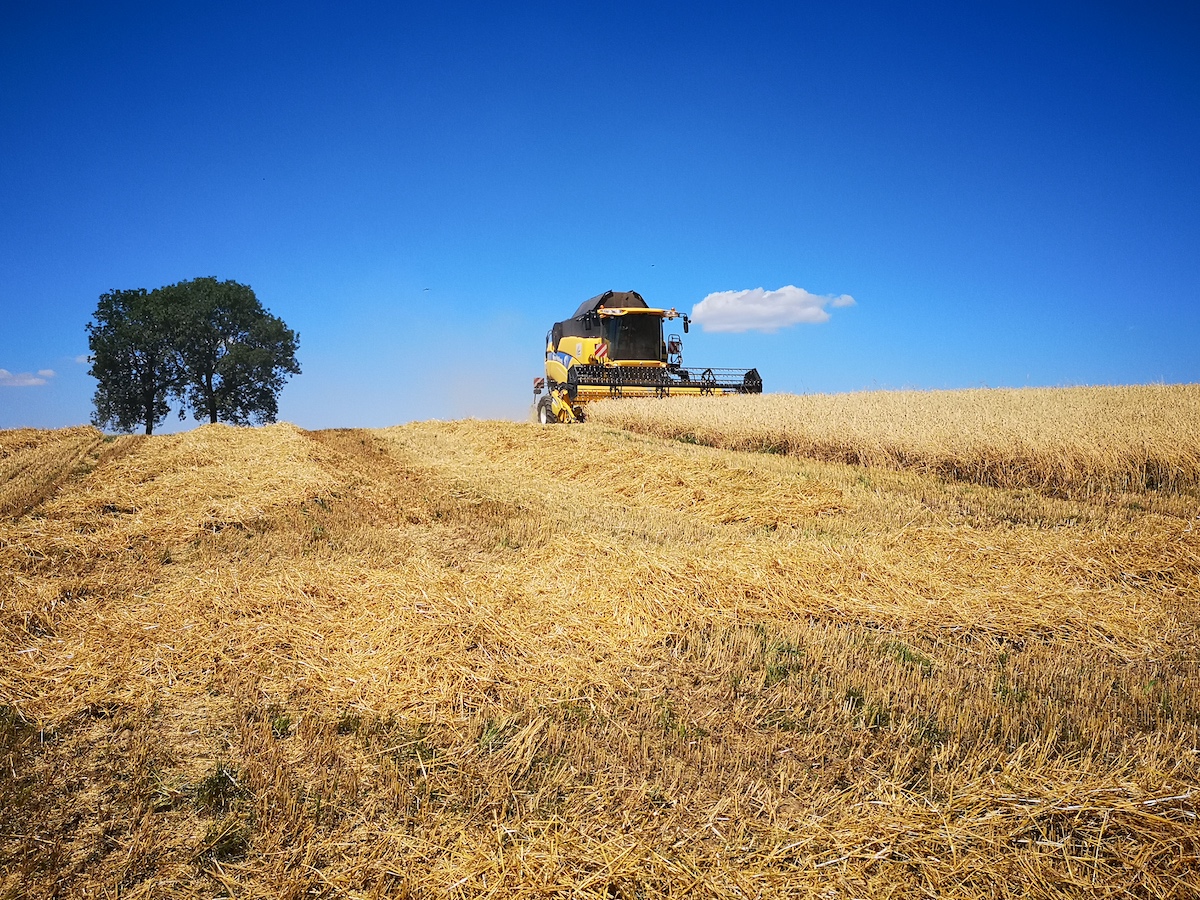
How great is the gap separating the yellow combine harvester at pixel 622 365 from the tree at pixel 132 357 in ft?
68.9

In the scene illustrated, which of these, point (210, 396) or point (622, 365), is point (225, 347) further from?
point (622, 365)

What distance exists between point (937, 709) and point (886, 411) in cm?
1132

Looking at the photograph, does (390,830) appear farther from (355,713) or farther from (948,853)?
(948,853)

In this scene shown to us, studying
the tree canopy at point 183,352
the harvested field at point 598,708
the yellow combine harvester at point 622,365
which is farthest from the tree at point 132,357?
the harvested field at point 598,708

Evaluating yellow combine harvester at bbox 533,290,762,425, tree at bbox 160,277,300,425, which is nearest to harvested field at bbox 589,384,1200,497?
yellow combine harvester at bbox 533,290,762,425

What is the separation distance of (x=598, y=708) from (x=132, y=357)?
34.8 m

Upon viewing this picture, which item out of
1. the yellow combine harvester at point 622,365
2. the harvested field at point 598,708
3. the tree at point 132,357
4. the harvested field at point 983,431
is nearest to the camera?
the harvested field at point 598,708

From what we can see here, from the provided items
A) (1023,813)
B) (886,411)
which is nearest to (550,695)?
(1023,813)

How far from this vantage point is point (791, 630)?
13.1 ft

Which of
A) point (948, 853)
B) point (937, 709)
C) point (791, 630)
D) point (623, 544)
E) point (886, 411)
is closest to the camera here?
point (948, 853)

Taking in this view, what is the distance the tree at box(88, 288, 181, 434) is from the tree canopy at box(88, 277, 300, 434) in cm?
4

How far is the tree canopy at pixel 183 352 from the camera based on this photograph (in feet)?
96.8

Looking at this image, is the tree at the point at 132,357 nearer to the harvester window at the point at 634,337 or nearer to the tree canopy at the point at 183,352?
the tree canopy at the point at 183,352

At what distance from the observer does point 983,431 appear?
1012 cm
